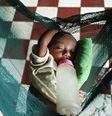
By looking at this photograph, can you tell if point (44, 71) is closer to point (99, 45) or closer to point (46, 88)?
point (46, 88)

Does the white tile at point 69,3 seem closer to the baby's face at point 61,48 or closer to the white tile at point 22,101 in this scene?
the baby's face at point 61,48

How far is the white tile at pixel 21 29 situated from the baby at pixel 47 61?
14cm

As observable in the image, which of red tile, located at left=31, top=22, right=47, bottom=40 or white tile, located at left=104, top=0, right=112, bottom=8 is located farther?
white tile, located at left=104, top=0, right=112, bottom=8

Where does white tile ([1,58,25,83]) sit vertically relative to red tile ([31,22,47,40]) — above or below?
below

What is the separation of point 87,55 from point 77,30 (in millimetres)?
164

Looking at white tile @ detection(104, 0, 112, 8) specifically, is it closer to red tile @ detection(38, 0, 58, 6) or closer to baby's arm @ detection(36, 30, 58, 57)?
red tile @ detection(38, 0, 58, 6)

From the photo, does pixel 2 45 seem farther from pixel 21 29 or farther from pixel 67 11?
pixel 67 11

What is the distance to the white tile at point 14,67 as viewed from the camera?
25.6 inches

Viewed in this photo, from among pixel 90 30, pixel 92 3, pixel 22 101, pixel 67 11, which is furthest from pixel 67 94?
pixel 92 3

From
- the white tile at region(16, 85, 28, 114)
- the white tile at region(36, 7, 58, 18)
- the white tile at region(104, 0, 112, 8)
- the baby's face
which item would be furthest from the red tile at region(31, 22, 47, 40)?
the white tile at region(104, 0, 112, 8)

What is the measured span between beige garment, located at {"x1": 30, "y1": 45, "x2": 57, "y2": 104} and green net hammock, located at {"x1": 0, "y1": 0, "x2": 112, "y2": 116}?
3.4 inches

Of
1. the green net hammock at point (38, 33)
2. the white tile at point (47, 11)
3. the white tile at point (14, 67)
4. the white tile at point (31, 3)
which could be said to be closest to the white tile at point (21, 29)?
the green net hammock at point (38, 33)

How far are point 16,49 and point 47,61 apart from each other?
0.60 ft

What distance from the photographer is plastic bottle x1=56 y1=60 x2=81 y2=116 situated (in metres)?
0.47
